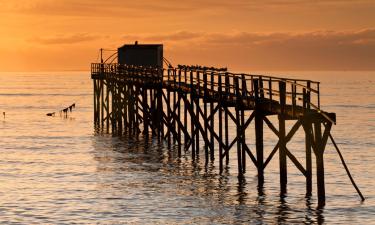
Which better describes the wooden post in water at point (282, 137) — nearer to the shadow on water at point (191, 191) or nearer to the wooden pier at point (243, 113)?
the wooden pier at point (243, 113)

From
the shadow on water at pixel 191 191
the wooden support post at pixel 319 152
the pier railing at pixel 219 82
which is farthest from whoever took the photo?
the pier railing at pixel 219 82

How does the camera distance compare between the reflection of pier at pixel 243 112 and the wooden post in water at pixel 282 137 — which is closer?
the reflection of pier at pixel 243 112

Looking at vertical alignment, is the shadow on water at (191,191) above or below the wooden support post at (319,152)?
below

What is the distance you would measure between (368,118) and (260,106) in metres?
67.1

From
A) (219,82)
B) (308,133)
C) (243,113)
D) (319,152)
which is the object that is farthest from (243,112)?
(319,152)

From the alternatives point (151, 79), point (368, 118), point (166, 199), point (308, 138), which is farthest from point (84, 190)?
point (368, 118)

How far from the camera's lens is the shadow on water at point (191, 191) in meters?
29.5

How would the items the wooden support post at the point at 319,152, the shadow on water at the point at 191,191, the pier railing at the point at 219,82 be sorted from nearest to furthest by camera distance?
the wooden support post at the point at 319,152
the shadow on water at the point at 191,191
the pier railing at the point at 219,82

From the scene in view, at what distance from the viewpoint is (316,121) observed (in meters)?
Answer: 29.2

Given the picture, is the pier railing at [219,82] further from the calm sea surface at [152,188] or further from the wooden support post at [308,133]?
the calm sea surface at [152,188]

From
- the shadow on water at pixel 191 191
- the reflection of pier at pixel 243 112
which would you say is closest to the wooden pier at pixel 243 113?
the reflection of pier at pixel 243 112

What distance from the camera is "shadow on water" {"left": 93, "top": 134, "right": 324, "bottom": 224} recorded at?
96.7ft

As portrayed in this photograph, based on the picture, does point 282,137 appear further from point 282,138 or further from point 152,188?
point 152,188

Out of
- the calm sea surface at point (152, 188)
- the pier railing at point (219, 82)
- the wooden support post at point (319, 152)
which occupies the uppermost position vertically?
the pier railing at point (219, 82)
